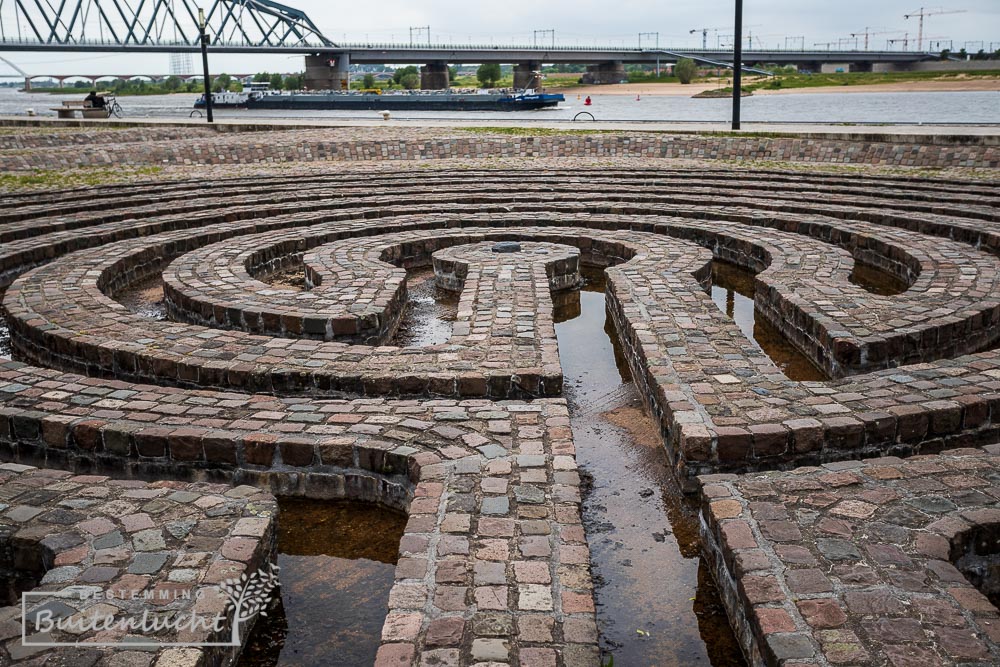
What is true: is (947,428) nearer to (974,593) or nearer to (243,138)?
(974,593)

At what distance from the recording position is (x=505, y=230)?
40.1 feet

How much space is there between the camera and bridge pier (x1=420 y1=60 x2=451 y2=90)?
318ft

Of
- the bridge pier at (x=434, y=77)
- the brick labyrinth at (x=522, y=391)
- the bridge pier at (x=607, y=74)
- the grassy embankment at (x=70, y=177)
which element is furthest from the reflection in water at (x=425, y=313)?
the bridge pier at (x=607, y=74)

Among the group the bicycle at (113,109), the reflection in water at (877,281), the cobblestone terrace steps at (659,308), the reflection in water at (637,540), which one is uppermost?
the bicycle at (113,109)

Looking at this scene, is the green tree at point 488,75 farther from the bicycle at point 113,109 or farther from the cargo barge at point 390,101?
the bicycle at point 113,109

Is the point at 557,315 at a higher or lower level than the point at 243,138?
lower

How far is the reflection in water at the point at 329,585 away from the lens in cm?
380

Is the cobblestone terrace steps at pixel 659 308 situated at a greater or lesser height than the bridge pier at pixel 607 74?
lesser

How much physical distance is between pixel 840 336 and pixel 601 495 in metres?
2.79

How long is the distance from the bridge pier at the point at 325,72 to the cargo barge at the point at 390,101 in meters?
16.6

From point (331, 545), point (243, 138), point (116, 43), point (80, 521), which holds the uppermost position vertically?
point (116, 43)

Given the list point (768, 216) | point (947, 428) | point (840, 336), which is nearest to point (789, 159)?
point (768, 216)

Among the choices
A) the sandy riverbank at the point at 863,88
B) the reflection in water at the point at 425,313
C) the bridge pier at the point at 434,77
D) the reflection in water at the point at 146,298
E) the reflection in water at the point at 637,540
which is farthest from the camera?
the bridge pier at the point at 434,77

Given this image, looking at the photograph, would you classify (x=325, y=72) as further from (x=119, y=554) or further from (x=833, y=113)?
(x=119, y=554)
